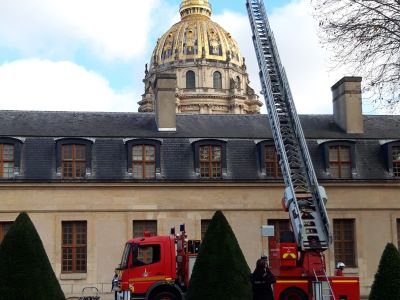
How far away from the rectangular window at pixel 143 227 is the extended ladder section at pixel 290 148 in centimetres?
830

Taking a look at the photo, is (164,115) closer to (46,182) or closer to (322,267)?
(46,182)

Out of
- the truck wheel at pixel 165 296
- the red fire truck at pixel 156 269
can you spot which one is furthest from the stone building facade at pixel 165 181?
the truck wheel at pixel 165 296

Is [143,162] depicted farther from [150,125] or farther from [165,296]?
[165,296]

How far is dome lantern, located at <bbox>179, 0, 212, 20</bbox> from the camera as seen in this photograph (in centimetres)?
12081

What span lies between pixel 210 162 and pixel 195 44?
8440cm

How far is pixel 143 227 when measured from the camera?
30.2 metres

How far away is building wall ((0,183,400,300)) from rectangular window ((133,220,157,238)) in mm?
275

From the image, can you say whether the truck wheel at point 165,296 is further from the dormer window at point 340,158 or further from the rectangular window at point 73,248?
the dormer window at point 340,158

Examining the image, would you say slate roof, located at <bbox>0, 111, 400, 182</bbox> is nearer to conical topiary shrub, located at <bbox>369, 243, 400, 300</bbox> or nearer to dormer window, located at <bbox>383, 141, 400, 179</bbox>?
dormer window, located at <bbox>383, 141, 400, 179</bbox>

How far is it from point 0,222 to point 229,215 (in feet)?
30.4

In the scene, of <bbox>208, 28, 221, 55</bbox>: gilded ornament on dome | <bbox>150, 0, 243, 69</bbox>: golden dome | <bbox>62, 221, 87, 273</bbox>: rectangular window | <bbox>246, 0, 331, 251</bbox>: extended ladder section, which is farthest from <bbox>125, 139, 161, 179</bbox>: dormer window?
<bbox>208, 28, 221, 55</bbox>: gilded ornament on dome

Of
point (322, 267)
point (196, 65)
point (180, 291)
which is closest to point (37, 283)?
point (180, 291)

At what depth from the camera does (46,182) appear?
29266mm

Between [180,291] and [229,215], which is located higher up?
[229,215]
